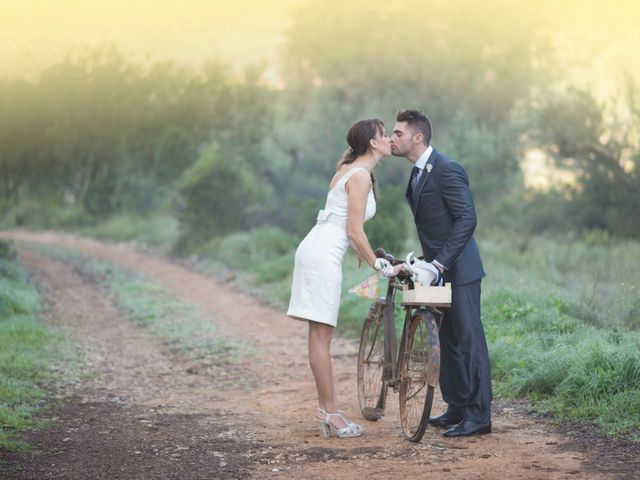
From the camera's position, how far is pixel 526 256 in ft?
55.3

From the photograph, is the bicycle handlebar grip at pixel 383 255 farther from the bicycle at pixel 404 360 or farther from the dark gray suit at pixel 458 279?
the dark gray suit at pixel 458 279

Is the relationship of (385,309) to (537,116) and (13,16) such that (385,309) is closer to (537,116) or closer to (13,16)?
(13,16)

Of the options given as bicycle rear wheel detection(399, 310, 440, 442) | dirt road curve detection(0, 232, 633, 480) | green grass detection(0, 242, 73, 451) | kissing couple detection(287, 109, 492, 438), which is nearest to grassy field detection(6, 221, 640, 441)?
dirt road curve detection(0, 232, 633, 480)

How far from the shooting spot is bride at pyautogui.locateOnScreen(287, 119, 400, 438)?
585 centimetres

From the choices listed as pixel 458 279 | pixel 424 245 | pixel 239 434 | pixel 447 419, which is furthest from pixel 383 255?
pixel 239 434

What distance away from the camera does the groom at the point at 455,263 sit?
591cm

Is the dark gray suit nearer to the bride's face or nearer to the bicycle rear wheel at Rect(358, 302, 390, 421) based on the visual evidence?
the bride's face

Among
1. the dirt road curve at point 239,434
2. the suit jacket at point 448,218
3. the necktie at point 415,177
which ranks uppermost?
the necktie at point 415,177

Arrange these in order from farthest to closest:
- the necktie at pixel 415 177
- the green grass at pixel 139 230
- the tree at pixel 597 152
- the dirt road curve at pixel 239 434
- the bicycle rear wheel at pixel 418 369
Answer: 1. the green grass at pixel 139 230
2. the tree at pixel 597 152
3. the necktie at pixel 415 177
4. the bicycle rear wheel at pixel 418 369
5. the dirt road curve at pixel 239 434

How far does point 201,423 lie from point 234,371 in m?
2.45

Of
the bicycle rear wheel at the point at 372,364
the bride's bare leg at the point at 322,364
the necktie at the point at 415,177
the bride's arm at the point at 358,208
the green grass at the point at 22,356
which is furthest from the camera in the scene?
the bicycle rear wheel at the point at 372,364

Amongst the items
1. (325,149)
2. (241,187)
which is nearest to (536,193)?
(325,149)

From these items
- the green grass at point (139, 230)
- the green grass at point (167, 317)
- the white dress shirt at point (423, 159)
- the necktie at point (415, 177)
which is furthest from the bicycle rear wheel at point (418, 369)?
the green grass at point (139, 230)

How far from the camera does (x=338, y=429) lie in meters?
5.91
